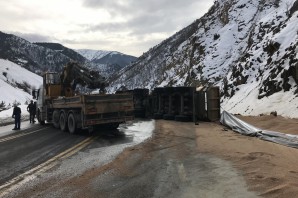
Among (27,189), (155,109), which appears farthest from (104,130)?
(27,189)

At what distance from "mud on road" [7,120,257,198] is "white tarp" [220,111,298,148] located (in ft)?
9.37

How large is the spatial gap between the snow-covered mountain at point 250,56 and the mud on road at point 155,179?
364 inches

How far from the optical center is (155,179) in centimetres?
795

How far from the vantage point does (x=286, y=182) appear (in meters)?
7.09

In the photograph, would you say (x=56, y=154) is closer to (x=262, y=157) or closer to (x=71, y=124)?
(x=262, y=157)

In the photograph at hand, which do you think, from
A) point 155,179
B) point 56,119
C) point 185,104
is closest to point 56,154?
point 155,179

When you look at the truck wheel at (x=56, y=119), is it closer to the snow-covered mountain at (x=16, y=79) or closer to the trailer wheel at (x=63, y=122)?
the trailer wheel at (x=63, y=122)

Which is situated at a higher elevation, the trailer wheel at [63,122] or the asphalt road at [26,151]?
the trailer wheel at [63,122]

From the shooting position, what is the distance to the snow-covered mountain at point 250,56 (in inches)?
827

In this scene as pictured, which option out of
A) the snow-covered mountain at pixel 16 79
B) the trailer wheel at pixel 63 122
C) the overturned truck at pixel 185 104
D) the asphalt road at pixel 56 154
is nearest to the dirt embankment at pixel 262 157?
the asphalt road at pixel 56 154

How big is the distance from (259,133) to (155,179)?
687 centimetres

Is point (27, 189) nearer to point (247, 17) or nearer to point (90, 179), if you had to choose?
point (90, 179)

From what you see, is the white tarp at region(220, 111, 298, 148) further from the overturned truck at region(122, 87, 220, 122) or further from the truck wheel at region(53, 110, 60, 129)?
the truck wheel at region(53, 110, 60, 129)

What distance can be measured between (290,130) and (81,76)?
12.2 metres
